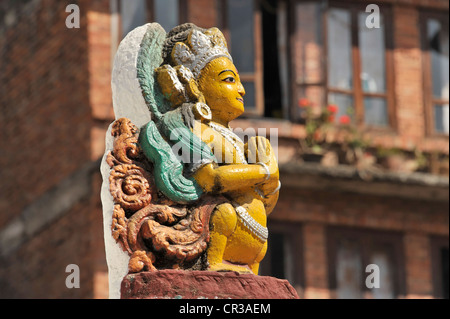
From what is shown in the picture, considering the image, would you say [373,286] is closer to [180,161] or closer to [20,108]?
[20,108]

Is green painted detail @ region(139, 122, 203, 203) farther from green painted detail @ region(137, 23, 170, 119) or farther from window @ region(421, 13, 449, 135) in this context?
window @ region(421, 13, 449, 135)

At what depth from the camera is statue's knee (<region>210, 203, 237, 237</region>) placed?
8.97 meters

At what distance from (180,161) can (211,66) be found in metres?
0.82

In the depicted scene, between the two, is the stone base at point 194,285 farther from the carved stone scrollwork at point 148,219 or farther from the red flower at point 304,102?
the red flower at point 304,102

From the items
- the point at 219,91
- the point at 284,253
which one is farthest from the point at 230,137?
the point at 284,253

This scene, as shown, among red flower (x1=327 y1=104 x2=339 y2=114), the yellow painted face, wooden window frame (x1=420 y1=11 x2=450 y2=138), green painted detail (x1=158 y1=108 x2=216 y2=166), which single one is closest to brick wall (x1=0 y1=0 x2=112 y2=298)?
red flower (x1=327 y1=104 x2=339 y2=114)

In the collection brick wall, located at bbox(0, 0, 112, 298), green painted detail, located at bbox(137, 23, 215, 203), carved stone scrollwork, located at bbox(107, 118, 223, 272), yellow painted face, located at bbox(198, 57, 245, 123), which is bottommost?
carved stone scrollwork, located at bbox(107, 118, 223, 272)

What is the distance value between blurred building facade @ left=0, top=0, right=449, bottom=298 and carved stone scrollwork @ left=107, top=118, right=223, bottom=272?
960cm

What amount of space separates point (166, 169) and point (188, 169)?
0.18 meters

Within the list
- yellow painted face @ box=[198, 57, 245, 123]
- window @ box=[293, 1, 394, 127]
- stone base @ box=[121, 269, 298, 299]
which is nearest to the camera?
stone base @ box=[121, 269, 298, 299]

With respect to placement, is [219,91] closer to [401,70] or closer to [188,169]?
[188,169]

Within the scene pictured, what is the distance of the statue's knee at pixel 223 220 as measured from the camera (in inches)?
353

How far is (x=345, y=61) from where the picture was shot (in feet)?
67.8

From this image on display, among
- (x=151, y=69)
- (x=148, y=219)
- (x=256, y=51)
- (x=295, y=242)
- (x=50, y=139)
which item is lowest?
(x=148, y=219)
